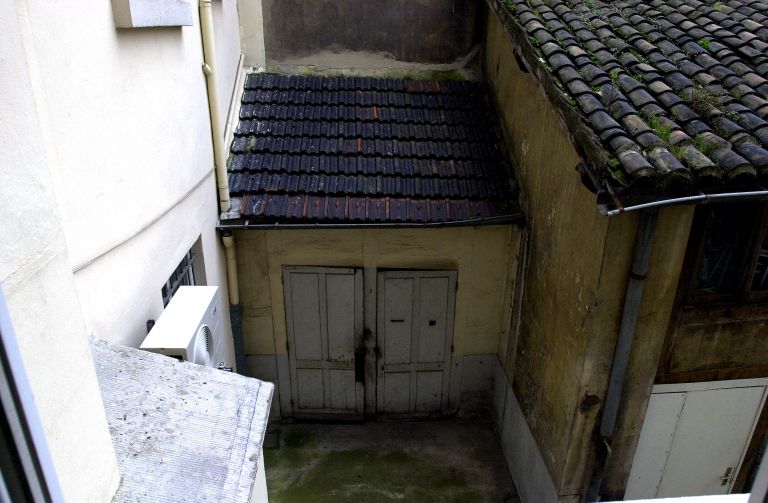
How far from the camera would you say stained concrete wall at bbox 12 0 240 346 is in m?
2.89

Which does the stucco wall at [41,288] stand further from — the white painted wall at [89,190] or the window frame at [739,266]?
the window frame at [739,266]

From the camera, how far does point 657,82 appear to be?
192 inches

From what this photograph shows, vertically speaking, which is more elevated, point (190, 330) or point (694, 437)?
point (190, 330)

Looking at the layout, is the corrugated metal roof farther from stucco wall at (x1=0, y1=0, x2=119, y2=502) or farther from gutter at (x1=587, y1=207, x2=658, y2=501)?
gutter at (x1=587, y1=207, x2=658, y2=501)

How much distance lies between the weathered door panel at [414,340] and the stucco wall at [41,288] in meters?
5.66

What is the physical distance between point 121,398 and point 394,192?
178 inches

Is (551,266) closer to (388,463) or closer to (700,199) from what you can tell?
(700,199)

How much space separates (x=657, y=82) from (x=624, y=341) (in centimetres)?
244

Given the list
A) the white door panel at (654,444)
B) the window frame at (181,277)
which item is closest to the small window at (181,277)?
the window frame at (181,277)

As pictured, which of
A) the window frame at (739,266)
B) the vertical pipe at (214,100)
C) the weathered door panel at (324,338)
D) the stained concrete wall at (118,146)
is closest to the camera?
the stained concrete wall at (118,146)

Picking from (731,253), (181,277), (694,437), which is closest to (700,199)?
(731,253)

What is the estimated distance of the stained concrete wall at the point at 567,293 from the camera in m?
4.81

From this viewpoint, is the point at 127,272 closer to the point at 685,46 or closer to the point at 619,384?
the point at 619,384

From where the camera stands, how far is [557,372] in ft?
19.1
